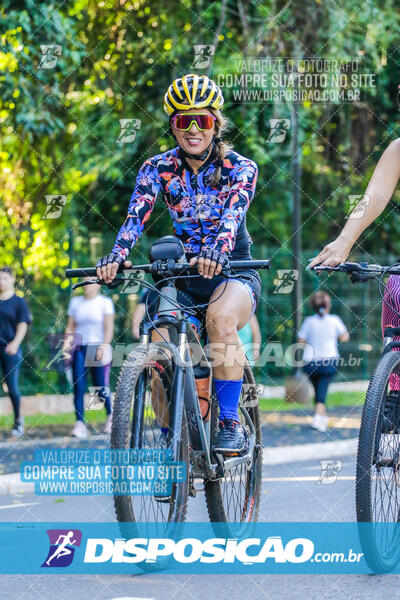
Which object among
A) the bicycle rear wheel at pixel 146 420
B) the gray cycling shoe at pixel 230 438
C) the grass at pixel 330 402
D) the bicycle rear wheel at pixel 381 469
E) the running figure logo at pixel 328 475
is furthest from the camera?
the grass at pixel 330 402

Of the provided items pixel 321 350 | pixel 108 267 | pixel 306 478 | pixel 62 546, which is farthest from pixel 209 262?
pixel 321 350

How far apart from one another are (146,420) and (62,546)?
121cm

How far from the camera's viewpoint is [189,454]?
4703mm

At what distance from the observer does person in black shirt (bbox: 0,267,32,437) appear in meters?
11.4

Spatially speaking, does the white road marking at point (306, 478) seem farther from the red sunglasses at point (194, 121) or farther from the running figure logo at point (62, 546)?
the red sunglasses at point (194, 121)

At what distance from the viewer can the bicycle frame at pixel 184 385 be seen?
4586 mm

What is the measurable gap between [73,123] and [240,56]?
2.81m

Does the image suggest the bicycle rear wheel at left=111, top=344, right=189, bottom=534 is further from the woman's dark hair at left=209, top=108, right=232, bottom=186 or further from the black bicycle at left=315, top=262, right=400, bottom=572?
the woman's dark hair at left=209, top=108, right=232, bottom=186

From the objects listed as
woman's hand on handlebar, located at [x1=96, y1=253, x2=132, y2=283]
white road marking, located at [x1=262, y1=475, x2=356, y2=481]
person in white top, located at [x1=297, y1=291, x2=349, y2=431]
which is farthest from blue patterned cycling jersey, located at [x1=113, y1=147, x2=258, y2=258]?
person in white top, located at [x1=297, y1=291, x2=349, y2=431]

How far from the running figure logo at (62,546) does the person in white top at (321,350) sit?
6924 millimetres

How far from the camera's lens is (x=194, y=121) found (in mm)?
5168

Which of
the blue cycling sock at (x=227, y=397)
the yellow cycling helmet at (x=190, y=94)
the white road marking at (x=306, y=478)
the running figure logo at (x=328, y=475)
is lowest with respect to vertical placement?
the white road marking at (x=306, y=478)

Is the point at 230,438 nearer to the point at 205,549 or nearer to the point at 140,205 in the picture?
the point at 205,549

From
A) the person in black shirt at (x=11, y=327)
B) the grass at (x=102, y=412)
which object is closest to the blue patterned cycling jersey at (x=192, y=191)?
the person in black shirt at (x=11, y=327)
